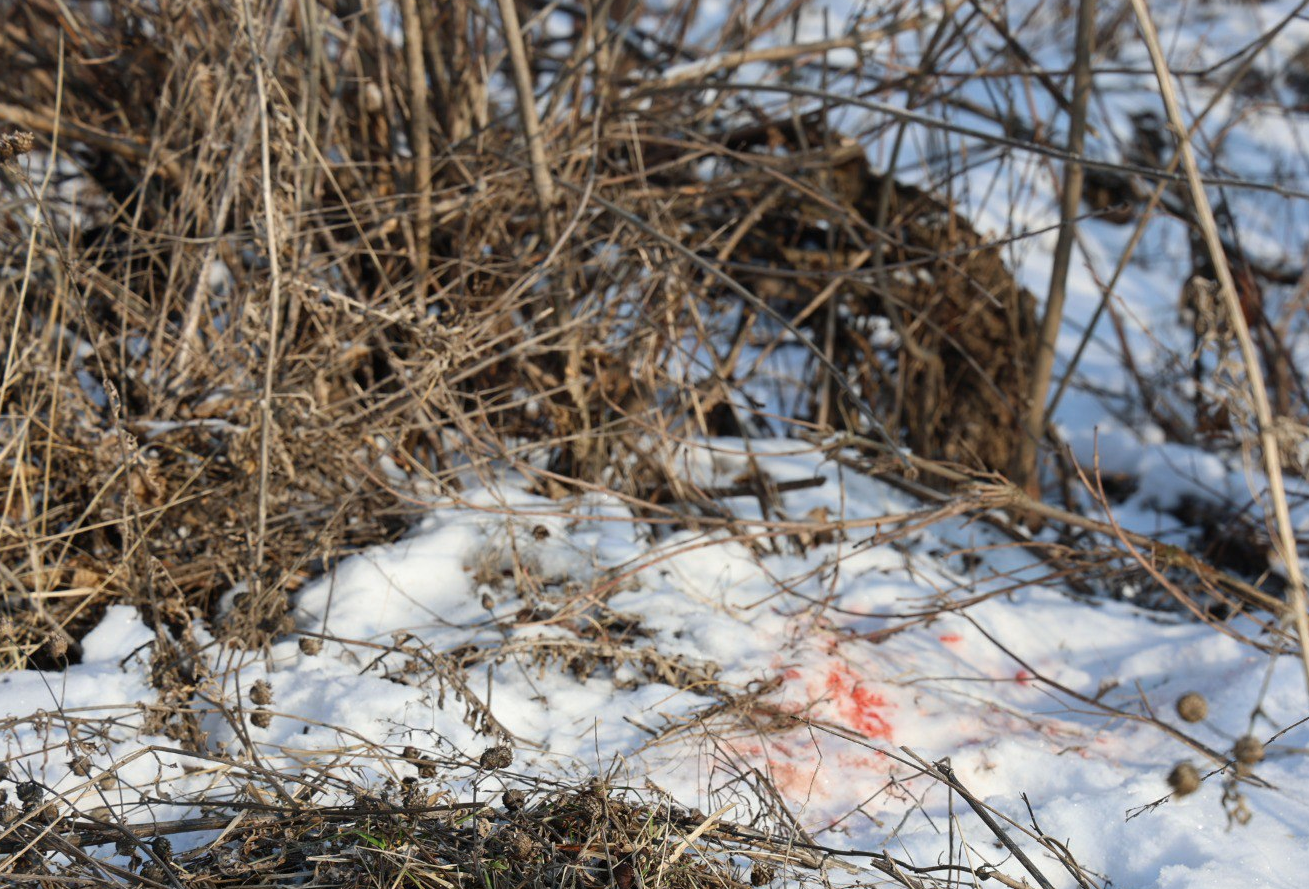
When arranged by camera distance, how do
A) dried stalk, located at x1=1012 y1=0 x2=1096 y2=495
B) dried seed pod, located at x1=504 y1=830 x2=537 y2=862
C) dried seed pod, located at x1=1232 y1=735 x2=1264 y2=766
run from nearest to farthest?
1. dried seed pod, located at x1=1232 y1=735 x2=1264 y2=766
2. dried seed pod, located at x1=504 y1=830 x2=537 y2=862
3. dried stalk, located at x1=1012 y1=0 x2=1096 y2=495

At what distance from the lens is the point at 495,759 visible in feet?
5.35

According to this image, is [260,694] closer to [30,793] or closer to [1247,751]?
[30,793]

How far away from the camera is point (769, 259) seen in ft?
10.4

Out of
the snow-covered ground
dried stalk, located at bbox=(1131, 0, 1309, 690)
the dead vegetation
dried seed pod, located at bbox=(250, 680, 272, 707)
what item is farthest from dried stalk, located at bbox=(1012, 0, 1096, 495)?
dried seed pod, located at bbox=(250, 680, 272, 707)

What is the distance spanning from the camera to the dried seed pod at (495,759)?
1611 millimetres

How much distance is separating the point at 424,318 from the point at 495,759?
1.10 metres

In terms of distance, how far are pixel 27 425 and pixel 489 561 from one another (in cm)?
100

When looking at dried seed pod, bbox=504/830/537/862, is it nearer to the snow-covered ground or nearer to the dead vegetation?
the dead vegetation

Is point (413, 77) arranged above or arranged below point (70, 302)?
above

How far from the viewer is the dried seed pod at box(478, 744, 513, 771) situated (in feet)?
5.29

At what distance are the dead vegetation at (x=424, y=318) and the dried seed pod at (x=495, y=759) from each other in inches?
2.8

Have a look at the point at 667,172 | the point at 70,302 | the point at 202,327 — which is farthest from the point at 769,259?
the point at 70,302

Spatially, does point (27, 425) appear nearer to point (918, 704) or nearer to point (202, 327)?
point (202, 327)

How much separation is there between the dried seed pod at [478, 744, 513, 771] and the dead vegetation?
72 mm
